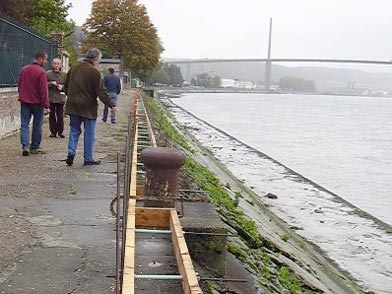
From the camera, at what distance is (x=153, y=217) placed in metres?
6.94

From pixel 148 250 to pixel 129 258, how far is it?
125 cm

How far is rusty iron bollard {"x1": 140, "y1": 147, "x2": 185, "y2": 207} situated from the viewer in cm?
709

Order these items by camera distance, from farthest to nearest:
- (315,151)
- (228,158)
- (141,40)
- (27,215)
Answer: (141,40) → (315,151) → (228,158) → (27,215)

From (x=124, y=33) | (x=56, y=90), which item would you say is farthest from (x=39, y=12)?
(x=124, y=33)

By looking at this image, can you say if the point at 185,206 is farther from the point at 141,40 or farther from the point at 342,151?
the point at 141,40

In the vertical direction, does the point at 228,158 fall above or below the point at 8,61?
below

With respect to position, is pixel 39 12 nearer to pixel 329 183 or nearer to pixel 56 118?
pixel 329 183

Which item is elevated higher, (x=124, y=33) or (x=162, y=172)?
(x=124, y=33)

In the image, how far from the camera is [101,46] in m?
70.4

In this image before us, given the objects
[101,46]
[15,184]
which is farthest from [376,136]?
[15,184]

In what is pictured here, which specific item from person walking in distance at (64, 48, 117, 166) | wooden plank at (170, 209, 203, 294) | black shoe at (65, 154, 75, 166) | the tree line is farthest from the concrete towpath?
the tree line

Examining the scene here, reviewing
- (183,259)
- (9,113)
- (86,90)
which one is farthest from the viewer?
(9,113)

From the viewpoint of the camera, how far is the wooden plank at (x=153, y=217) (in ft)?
22.6

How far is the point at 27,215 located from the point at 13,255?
151 centimetres
